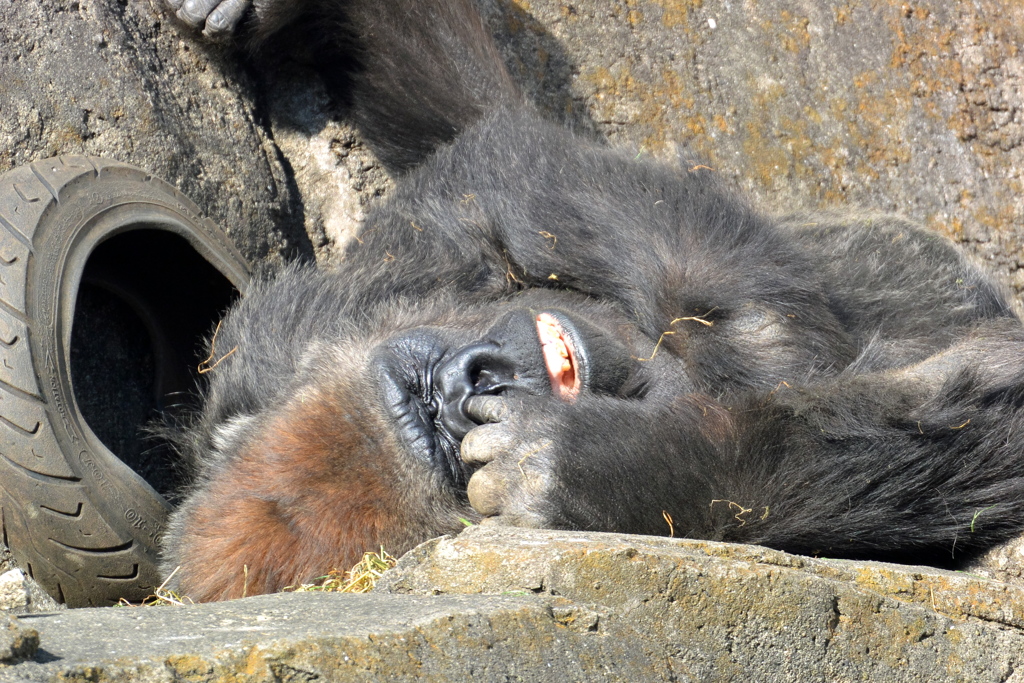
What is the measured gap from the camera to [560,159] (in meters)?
3.04

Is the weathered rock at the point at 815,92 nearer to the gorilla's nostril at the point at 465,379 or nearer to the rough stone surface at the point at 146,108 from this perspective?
the rough stone surface at the point at 146,108

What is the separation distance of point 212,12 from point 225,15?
1.7 inches

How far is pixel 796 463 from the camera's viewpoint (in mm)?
2395

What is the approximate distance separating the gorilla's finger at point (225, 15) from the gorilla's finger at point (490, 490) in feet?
6.27

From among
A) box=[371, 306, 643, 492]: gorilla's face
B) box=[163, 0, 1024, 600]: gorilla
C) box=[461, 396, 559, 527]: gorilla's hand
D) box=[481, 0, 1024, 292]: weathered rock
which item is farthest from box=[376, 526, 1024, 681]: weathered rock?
box=[481, 0, 1024, 292]: weathered rock

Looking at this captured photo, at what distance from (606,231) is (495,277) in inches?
14.4

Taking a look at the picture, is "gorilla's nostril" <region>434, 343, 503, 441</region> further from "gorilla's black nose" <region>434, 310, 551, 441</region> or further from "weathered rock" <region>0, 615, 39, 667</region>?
"weathered rock" <region>0, 615, 39, 667</region>

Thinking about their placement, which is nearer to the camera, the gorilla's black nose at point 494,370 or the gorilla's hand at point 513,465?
the gorilla's hand at point 513,465

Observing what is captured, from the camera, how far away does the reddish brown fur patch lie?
2.37 meters

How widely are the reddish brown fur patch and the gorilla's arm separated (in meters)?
0.28

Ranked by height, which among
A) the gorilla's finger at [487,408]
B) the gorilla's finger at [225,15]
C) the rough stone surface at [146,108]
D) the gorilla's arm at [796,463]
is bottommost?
the gorilla's arm at [796,463]

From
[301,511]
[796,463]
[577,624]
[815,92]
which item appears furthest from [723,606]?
[815,92]

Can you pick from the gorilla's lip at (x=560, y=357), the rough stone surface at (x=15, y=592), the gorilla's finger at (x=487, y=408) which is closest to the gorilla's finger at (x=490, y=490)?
the gorilla's finger at (x=487, y=408)

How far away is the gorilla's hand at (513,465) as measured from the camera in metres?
2.15
